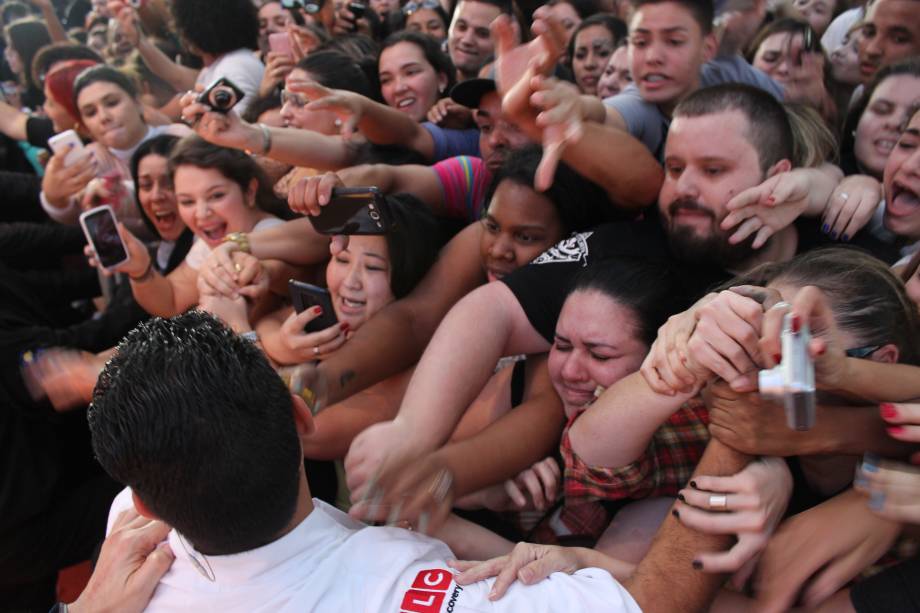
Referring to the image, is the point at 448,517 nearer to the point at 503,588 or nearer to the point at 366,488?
the point at 366,488

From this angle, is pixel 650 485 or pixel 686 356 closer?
pixel 686 356

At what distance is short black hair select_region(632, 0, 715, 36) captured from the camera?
2484 mm

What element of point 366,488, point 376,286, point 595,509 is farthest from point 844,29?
point 366,488

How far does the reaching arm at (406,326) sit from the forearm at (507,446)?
14 cm

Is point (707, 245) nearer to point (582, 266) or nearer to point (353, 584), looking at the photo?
point (582, 266)

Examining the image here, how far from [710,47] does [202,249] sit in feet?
7.09

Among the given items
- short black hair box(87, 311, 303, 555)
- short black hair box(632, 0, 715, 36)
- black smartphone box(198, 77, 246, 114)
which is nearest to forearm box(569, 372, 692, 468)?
A: short black hair box(87, 311, 303, 555)

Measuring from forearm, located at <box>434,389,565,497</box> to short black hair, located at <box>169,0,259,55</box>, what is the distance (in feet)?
11.8

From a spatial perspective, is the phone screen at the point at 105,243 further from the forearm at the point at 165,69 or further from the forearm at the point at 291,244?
the forearm at the point at 165,69

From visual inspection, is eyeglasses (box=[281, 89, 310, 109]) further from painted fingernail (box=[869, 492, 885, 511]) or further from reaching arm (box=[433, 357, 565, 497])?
painted fingernail (box=[869, 492, 885, 511])

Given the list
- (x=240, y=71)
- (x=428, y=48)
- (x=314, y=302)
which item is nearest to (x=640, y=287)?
(x=314, y=302)

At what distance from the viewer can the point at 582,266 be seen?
185cm

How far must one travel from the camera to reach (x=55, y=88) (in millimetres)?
4016

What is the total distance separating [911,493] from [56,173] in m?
3.62
